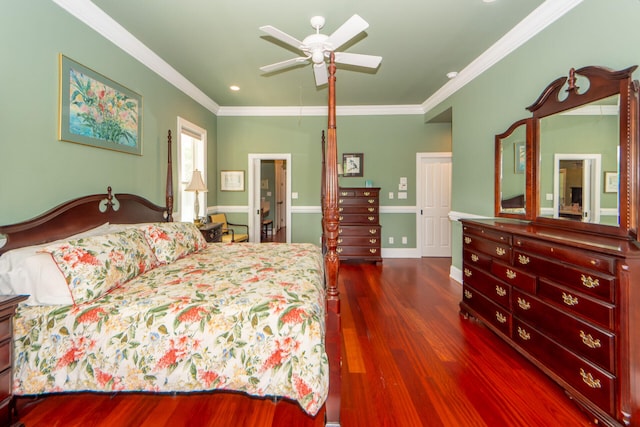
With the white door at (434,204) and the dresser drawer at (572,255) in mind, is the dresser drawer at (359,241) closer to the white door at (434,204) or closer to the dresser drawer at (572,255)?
the white door at (434,204)

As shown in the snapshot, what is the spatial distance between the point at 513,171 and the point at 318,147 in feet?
10.9

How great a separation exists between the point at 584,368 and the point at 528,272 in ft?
2.06

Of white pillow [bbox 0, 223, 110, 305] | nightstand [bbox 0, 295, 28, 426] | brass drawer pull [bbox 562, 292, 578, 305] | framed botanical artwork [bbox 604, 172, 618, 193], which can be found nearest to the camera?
nightstand [bbox 0, 295, 28, 426]

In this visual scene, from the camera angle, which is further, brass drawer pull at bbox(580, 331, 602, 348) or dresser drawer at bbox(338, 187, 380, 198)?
dresser drawer at bbox(338, 187, 380, 198)

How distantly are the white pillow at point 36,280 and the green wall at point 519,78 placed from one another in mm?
3572

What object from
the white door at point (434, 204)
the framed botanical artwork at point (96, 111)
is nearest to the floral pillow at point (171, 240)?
the framed botanical artwork at point (96, 111)

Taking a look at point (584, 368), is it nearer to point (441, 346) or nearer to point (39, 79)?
point (441, 346)

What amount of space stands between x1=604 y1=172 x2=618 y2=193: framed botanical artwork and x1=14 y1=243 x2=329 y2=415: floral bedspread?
6.58ft

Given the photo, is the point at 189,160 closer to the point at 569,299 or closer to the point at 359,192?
the point at 359,192

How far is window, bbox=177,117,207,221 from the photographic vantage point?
13.3ft

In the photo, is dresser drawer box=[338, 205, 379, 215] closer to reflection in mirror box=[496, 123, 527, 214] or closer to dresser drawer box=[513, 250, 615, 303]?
reflection in mirror box=[496, 123, 527, 214]

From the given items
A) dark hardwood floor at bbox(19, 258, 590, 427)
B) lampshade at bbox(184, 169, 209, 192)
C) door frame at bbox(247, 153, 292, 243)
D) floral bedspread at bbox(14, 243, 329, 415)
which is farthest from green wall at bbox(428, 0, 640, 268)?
lampshade at bbox(184, 169, 209, 192)

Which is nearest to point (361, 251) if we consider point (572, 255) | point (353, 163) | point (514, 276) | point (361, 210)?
point (361, 210)

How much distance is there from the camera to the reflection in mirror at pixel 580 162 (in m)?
1.87
